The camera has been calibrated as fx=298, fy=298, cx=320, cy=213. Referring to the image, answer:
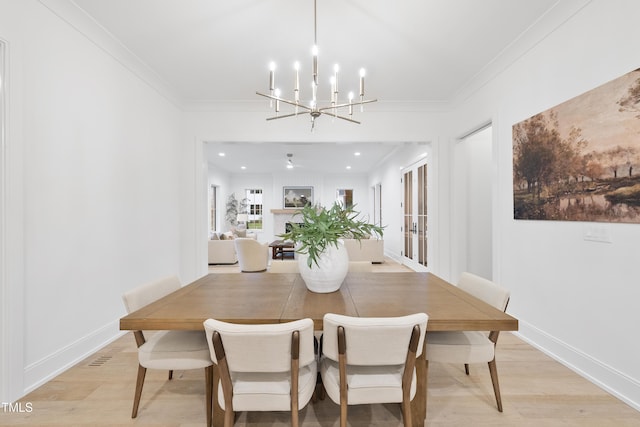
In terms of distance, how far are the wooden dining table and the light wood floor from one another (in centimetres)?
31

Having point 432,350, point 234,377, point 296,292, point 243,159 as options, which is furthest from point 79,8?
point 243,159

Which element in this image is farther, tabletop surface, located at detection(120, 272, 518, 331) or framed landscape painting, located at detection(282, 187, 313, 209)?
framed landscape painting, located at detection(282, 187, 313, 209)

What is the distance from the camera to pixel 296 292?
6.02 ft

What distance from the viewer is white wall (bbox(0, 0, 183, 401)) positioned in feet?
6.22

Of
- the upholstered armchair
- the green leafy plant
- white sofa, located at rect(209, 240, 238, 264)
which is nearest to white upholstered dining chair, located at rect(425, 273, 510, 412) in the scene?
the green leafy plant

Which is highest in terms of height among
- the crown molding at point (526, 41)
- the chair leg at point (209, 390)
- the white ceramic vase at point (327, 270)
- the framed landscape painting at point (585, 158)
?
the crown molding at point (526, 41)

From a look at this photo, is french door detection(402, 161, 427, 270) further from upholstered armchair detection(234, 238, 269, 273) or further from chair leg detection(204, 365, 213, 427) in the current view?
chair leg detection(204, 365, 213, 427)

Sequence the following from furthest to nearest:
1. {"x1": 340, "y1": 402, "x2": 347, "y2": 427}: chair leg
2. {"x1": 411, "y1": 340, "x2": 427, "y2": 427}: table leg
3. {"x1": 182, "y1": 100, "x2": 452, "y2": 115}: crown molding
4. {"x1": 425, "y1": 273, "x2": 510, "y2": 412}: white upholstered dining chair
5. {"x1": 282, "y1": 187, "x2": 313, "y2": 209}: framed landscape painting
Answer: {"x1": 282, "y1": 187, "x2": 313, "y2": 209}: framed landscape painting
{"x1": 182, "y1": 100, "x2": 452, "y2": 115}: crown molding
{"x1": 425, "y1": 273, "x2": 510, "y2": 412}: white upholstered dining chair
{"x1": 411, "y1": 340, "x2": 427, "y2": 427}: table leg
{"x1": 340, "y1": 402, "x2": 347, "y2": 427}: chair leg

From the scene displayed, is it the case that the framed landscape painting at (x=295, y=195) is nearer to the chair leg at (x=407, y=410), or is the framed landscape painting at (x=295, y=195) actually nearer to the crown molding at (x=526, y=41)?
the crown molding at (x=526, y=41)

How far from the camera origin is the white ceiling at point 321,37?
7.39 feet

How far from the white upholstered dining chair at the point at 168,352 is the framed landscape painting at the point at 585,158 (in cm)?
262

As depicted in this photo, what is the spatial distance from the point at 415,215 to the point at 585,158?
3883 mm

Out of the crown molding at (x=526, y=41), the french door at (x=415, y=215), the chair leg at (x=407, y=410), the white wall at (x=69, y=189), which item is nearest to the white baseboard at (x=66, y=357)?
the white wall at (x=69, y=189)

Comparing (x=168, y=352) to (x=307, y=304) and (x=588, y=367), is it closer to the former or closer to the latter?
(x=307, y=304)
